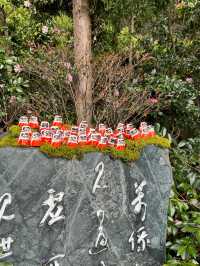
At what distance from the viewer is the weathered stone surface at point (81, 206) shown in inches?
99.3

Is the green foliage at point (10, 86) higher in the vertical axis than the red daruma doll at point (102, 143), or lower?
higher

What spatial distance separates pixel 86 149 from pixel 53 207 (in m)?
0.43

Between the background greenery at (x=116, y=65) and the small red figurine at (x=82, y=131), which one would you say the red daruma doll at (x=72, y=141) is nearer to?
the small red figurine at (x=82, y=131)

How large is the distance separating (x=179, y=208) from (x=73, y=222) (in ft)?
3.57

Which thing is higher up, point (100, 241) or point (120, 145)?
point (120, 145)

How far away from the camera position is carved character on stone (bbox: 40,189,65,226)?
2.55 m

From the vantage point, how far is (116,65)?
5172mm

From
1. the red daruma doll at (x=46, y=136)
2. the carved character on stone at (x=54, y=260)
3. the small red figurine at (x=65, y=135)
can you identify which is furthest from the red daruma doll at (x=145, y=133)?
the carved character on stone at (x=54, y=260)

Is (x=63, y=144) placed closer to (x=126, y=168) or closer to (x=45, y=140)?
(x=45, y=140)

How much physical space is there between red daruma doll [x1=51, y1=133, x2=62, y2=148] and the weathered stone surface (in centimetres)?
10

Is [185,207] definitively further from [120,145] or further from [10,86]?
[10,86]

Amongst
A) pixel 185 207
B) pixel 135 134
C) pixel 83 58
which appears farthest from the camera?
pixel 83 58

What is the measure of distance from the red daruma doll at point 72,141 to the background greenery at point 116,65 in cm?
165

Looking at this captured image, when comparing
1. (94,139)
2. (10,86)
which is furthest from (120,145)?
(10,86)
